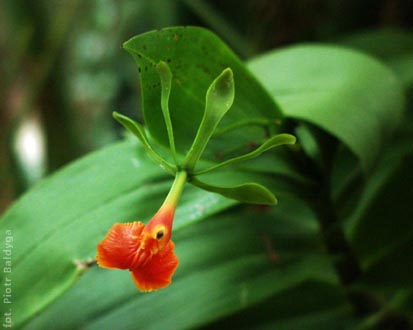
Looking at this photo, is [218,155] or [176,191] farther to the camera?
[218,155]

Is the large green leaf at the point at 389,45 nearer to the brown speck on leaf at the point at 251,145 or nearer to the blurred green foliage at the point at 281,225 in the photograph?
the blurred green foliage at the point at 281,225

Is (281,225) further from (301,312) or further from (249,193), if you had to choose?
(249,193)

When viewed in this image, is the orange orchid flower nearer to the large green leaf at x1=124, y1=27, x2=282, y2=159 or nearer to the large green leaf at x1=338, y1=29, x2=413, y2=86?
the large green leaf at x1=124, y1=27, x2=282, y2=159

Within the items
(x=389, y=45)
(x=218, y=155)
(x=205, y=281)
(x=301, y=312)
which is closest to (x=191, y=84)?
(x=218, y=155)

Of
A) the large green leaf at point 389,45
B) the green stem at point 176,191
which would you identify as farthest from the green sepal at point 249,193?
the large green leaf at point 389,45

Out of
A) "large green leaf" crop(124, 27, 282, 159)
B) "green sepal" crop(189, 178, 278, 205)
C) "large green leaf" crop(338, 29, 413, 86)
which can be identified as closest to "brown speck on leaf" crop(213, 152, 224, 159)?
"large green leaf" crop(124, 27, 282, 159)

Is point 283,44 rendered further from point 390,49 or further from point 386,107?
point 386,107

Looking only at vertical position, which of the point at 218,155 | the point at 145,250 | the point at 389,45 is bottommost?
the point at 145,250
